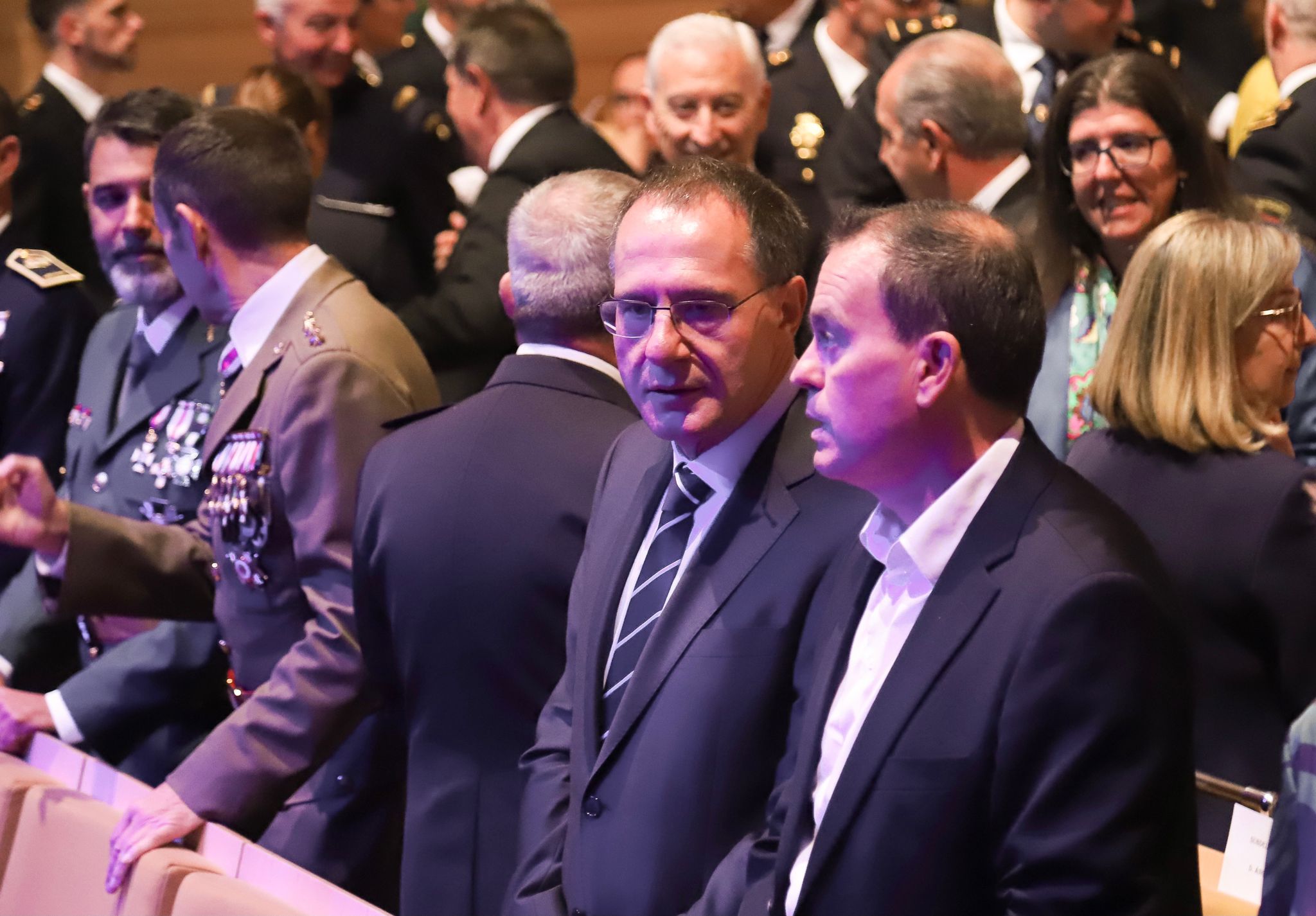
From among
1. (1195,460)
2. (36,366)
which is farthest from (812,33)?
(1195,460)

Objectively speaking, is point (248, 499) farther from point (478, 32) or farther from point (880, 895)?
point (478, 32)

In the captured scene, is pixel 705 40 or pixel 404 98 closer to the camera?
pixel 705 40

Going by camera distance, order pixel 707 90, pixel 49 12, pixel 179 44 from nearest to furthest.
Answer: pixel 707 90
pixel 49 12
pixel 179 44

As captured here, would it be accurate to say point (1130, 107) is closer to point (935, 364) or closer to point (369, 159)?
point (935, 364)

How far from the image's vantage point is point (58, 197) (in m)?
4.71

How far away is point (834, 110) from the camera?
14.3 ft

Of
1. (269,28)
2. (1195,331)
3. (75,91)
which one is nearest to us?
(1195,331)

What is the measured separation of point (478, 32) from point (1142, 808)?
3.07 m

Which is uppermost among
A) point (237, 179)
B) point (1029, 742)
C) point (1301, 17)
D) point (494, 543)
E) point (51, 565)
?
point (1301, 17)

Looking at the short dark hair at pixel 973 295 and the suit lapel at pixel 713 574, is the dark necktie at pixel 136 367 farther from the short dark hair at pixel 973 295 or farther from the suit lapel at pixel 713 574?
the short dark hair at pixel 973 295

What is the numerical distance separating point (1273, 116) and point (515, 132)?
1.77 m

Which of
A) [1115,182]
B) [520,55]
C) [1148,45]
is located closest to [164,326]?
[520,55]

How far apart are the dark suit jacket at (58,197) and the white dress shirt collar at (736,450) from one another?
3.09 metres

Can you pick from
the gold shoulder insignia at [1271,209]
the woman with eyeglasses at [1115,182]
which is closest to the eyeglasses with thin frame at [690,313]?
the woman with eyeglasses at [1115,182]
